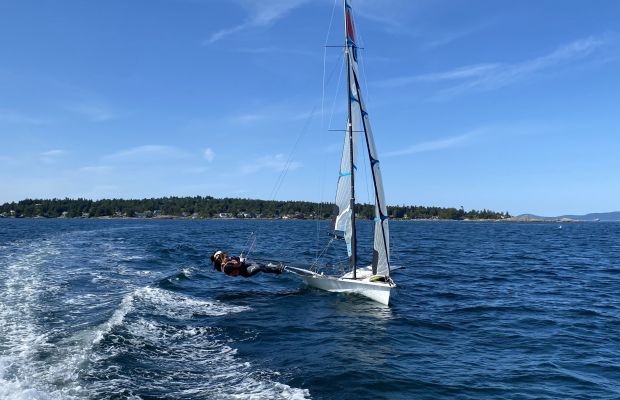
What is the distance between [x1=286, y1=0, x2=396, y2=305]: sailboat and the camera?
1094 inches

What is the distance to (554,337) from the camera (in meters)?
21.1

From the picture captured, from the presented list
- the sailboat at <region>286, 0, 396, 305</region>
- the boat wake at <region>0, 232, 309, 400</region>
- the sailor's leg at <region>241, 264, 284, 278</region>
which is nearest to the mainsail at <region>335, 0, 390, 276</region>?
the sailboat at <region>286, 0, 396, 305</region>

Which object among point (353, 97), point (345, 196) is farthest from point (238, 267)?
point (353, 97)

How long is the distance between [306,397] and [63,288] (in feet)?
71.7

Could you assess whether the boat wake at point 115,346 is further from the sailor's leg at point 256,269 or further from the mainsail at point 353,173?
the mainsail at point 353,173

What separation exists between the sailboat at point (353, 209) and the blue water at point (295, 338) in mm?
853

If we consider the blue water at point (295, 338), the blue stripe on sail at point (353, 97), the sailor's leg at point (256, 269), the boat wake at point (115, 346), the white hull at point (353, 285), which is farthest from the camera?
Result: the sailor's leg at point (256, 269)

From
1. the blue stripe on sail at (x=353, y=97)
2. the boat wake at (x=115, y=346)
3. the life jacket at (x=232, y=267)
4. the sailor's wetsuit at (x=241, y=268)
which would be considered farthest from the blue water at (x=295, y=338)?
the blue stripe on sail at (x=353, y=97)

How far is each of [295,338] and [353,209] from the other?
10.8 metres

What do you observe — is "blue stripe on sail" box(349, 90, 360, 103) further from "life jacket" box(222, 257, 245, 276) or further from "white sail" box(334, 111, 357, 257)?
"life jacket" box(222, 257, 245, 276)

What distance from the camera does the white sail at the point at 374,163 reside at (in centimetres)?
2780

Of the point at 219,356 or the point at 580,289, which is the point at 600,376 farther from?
the point at 580,289

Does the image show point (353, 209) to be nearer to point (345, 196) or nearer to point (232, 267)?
point (345, 196)

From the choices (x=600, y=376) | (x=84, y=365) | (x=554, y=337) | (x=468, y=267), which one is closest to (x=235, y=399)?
(x=84, y=365)
